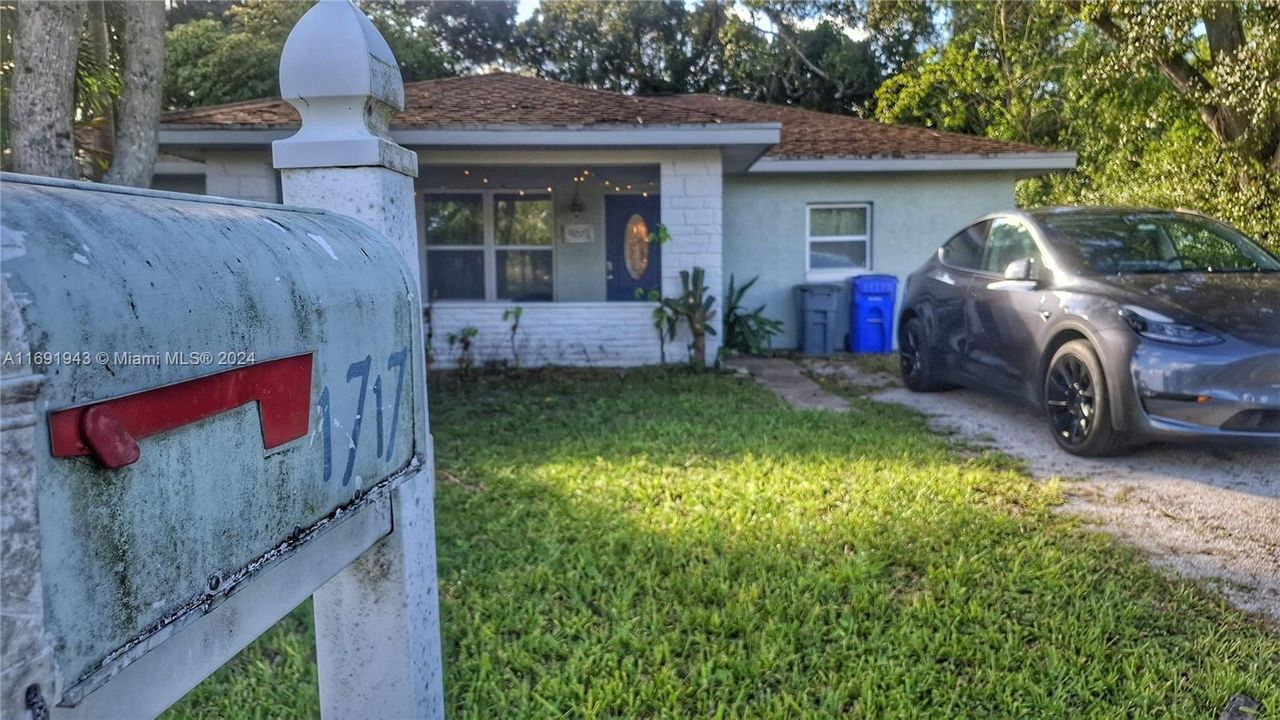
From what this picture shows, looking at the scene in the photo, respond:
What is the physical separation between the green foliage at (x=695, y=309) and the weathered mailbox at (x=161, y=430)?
8.67m

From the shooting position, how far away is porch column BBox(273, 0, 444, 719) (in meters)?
1.87

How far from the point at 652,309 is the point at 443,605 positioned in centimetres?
721

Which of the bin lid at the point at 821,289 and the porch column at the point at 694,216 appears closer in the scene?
the porch column at the point at 694,216

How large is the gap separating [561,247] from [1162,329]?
9.58 meters

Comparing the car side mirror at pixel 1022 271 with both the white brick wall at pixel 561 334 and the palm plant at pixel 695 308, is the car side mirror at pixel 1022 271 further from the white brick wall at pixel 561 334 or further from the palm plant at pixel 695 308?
the white brick wall at pixel 561 334

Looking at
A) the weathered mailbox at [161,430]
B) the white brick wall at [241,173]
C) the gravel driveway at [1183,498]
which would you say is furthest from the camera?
the white brick wall at [241,173]

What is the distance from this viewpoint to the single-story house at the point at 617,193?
31.9 ft

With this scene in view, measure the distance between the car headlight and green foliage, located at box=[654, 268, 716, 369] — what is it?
17.5 feet

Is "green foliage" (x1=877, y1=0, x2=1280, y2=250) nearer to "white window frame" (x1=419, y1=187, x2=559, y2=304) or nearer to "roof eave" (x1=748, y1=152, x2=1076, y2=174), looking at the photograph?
"roof eave" (x1=748, y1=152, x2=1076, y2=174)

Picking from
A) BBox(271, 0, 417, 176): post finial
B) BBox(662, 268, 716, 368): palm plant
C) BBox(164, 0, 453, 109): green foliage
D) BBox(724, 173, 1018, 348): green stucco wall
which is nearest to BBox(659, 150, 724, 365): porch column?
BBox(662, 268, 716, 368): palm plant

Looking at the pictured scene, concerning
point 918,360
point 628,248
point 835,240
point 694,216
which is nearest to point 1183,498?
point 918,360

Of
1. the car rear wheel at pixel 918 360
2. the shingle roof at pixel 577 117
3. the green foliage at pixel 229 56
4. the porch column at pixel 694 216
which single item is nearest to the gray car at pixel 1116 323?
the car rear wheel at pixel 918 360

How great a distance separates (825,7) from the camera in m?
26.0

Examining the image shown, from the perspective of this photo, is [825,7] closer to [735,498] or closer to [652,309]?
[652,309]
